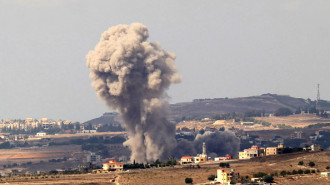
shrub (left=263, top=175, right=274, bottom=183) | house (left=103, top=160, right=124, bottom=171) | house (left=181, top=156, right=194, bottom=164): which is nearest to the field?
shrub (left=263, top=175, right=274, bottom=183)

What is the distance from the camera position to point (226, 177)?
A: 518 feet

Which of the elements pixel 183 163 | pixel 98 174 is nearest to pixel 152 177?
pixel 98 174

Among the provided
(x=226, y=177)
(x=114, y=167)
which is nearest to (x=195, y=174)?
(x=226, y=177)

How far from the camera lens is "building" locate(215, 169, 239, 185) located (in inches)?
6201

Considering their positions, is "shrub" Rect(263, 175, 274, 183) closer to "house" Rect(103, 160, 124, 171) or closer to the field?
the field

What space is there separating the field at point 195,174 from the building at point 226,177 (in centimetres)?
281

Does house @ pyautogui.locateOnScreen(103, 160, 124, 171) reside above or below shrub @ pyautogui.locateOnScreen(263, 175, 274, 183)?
above

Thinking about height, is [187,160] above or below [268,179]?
above

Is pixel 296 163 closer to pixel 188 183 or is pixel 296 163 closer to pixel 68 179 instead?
pixel 188 183

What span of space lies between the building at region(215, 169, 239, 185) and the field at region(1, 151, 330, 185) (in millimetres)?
2810

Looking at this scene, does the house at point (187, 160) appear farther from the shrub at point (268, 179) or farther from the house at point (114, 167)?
the shrub at point (268, 179)

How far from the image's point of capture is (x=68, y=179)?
6786 inches

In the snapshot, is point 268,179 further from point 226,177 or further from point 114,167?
point 114,167

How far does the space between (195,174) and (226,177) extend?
12.1m
